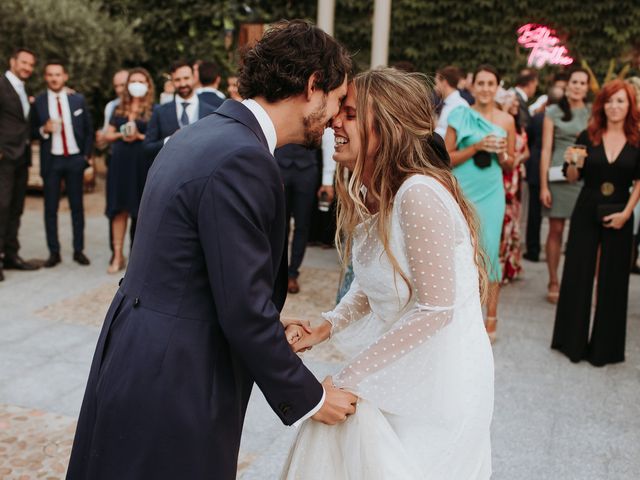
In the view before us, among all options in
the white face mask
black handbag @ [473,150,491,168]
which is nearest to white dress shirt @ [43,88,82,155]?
the white face mask

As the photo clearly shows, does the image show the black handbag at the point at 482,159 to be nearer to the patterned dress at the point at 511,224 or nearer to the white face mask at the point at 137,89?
the patterned dress at the point at 511,224

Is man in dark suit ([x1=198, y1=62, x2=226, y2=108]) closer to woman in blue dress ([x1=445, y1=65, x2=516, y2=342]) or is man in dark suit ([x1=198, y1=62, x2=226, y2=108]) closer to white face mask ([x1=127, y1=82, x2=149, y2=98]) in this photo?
white face mask ([x1=127, y1=82, x2=149, y2=98])

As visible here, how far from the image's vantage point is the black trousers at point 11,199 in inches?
275

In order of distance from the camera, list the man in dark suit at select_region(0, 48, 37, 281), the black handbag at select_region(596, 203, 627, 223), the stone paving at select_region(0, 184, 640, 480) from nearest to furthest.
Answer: the stone paving at select_region(0, 184, 640, 480) < the black handbag at select_region(596, 203, 627, 223) < the man in dark suit at select_region(0, 48, 37, 281)

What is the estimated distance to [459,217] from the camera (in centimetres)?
218

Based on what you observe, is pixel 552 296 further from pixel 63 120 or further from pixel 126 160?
pixel 63 120

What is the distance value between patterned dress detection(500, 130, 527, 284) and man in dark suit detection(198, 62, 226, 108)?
2633mm

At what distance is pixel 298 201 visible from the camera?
6.58m

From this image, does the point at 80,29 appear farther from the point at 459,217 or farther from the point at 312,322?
the point at 459,217

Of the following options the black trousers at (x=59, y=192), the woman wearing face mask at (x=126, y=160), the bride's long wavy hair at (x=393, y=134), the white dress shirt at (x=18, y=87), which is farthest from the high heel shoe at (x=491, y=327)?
the white dress shirt at (x=18, y=87)

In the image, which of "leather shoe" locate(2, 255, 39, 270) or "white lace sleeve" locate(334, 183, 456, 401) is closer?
"white lace sleeve" locate(334, 183, 456, 401)

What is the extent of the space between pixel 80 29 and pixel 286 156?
7340mm

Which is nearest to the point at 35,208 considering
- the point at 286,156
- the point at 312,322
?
the point at 286,156

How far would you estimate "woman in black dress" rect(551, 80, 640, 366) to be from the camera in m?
5.09
